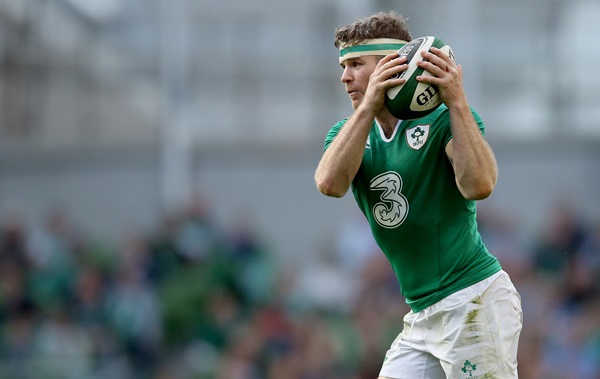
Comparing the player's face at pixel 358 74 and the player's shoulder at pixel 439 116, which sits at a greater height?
the player's face at pixel 358 74

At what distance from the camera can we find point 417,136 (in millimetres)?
5340

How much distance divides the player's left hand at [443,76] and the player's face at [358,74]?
17.0 inches

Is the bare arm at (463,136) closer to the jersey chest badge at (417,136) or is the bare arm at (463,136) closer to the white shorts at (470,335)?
the jersey chest badge at (417,136)

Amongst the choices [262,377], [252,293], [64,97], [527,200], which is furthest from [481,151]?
[64,97]

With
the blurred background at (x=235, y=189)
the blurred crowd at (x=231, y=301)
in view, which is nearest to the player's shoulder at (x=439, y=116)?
the blurred background at (x=235, y=189)

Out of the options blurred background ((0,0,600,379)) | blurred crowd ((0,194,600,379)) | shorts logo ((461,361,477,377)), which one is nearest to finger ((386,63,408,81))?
shorts logo ((461,361,477,377))

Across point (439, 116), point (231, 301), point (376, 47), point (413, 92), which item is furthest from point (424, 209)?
point (231, 301)

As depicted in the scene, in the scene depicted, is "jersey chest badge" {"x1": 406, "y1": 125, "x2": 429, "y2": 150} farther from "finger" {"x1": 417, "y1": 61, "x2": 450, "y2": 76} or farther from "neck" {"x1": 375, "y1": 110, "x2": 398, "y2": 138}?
"finger" {"x1": 417, "y1": 61, "x2": 450, "y2": 76}

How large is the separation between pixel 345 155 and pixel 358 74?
49 cm

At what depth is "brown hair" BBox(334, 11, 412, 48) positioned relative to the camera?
5.42m

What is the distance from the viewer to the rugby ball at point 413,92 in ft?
16.5

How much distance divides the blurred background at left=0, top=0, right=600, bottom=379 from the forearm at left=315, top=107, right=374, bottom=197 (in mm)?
5611

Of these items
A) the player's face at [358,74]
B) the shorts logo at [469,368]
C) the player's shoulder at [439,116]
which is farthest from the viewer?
the player's face at [358,74]

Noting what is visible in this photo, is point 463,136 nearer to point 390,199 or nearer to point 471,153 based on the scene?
point 471,153
